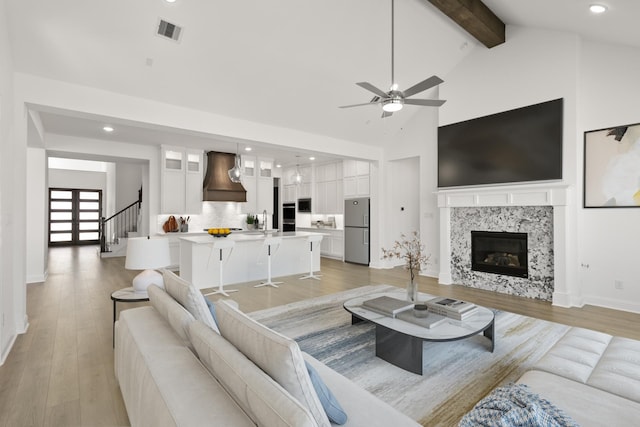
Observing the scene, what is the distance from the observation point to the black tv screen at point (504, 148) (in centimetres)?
477

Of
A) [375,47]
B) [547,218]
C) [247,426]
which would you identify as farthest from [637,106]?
[247,426]

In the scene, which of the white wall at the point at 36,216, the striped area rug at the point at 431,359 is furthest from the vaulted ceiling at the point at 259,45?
the striped area rug at the point at 431,359

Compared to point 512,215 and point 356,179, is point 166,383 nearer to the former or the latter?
point 512,215

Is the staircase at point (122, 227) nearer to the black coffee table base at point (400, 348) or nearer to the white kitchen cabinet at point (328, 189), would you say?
the white kitchen cabinet at point (328, 189)

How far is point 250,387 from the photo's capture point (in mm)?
1078

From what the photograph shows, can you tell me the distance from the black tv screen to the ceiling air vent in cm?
462

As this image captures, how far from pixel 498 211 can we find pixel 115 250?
9857 mm

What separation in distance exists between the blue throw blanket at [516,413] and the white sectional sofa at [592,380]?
33cm

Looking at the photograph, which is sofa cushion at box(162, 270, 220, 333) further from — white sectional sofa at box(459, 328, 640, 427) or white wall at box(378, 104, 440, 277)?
white wall at box(378, 104, 440, 277)

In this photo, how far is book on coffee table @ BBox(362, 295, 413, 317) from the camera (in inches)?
121

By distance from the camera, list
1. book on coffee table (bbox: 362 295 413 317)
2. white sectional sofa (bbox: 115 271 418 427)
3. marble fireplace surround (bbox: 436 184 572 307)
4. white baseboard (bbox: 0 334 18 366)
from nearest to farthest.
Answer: white sectional sofa (bbox: 115 271 418 427)
white baseboard (bbox: 0 334 18 366)
book on coffee table (bbox: 362 295 413 317)
marble fireplace surround (bbox: 436 184 572 307)

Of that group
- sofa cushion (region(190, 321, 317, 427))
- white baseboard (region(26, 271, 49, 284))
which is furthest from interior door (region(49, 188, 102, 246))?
sofa cushion (region(190, 321, 317, 427))

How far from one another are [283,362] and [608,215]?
5414mm

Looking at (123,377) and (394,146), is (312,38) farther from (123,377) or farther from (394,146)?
(123,377)
